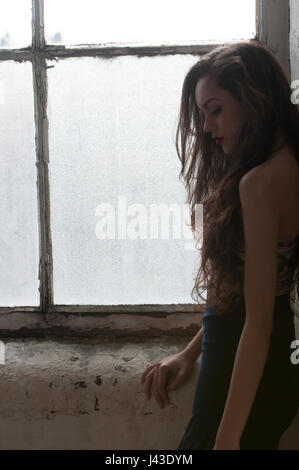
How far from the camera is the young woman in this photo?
0.95 meters

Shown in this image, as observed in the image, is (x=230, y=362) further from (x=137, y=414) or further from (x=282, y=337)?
(x=137, y=414)

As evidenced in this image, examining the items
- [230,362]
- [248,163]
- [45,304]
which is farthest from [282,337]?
[45,304]

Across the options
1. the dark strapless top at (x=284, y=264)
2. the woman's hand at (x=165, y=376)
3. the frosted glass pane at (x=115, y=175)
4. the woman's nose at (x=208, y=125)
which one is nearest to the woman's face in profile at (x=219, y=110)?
the woman's nose at (x=208, y=125)

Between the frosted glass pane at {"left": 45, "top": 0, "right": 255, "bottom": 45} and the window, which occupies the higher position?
the frosted glass pane at {"left": 45, "top": 0, "right": 255, "bottom": 45}

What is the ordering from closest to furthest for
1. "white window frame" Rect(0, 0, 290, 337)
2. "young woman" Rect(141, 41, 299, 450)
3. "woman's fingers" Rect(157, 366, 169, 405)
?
"young woman" Rect(141, 41, 299, 450)
"woman's fingers" Rect(157, 366, 169, 405)
"white window frame" Rect(0, 0, 290, 337)

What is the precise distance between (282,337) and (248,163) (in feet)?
1.19

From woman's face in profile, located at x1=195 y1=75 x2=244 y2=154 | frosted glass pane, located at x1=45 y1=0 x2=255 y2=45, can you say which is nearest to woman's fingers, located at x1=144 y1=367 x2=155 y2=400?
woman's face in profile, located at x1=195 y1=75 x2=244 y2=154

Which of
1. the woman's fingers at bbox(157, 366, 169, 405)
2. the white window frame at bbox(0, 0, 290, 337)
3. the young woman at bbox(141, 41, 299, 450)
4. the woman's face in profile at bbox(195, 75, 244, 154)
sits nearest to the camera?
the young woman at bbox(141, 41, 299, 450)

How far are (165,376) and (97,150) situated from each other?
640 mm

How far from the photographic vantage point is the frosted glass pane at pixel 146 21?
1404mm

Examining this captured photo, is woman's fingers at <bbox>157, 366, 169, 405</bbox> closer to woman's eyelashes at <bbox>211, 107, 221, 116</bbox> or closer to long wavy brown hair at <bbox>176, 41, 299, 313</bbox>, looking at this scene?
long wavy brown hair at <bbox>176, 41, 299, 313</bbox>

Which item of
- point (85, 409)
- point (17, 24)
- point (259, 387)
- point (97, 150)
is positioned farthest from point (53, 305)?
point (17, 24)

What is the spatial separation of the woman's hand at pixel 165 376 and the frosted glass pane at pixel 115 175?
0.84 feet

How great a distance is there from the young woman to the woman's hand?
0.14 metres
